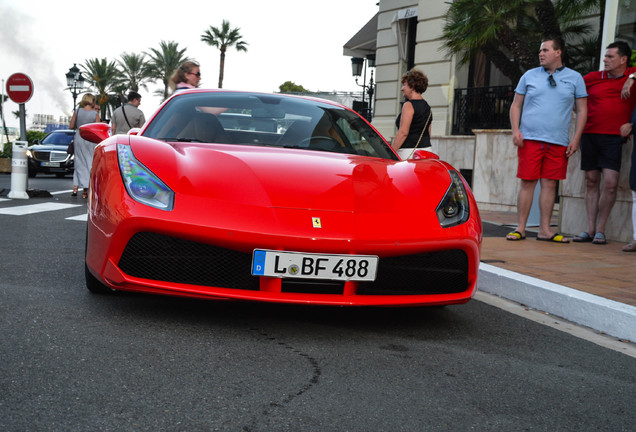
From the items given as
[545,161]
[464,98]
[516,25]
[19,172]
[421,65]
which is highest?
[516,25]

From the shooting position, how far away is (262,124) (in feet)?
14.7

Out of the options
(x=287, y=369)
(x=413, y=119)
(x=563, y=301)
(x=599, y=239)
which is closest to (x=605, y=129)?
(x=599, y=239)

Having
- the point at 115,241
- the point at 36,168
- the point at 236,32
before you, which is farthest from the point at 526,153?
the point at 236,32

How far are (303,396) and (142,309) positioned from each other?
1.39 metres

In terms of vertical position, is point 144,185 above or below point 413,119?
below

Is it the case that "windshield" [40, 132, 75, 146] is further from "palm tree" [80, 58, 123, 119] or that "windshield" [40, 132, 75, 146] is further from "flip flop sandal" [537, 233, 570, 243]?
"palm tree" [80, 58, 123, 119]

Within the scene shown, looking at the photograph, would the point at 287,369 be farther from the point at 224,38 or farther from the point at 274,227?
the point at 224,38

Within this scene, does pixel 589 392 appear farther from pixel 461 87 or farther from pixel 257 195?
pixel 461 87

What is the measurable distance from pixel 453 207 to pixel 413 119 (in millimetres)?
3814

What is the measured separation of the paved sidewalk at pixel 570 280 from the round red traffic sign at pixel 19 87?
9.96 meters

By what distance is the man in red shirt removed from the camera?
6.73 meters

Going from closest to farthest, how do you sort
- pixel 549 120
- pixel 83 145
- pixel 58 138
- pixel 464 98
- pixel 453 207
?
pixel 453 207, pixel 549 120, pixel 83 145, pixel 464 98, pixel 58 138

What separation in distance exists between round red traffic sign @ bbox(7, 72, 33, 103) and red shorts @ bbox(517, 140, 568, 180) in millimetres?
9985

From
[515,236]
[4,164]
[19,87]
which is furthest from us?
[4,164]
